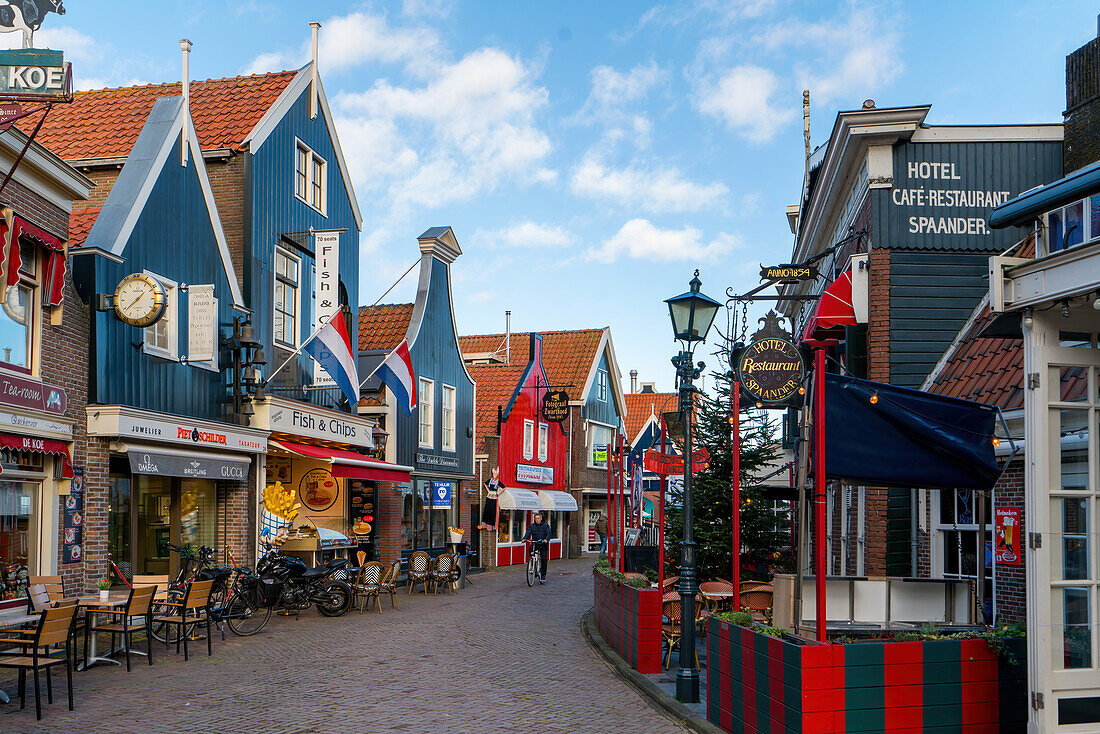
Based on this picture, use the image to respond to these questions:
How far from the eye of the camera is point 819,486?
7.45 meters

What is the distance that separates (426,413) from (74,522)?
14.9 m

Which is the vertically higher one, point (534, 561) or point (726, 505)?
point (726, 505)

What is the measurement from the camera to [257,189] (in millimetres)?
19734

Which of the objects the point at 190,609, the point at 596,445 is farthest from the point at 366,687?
the point at 596,445

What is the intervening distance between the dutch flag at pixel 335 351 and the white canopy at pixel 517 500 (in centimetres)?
1496

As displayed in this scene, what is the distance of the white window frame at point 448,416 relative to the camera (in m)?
29.8

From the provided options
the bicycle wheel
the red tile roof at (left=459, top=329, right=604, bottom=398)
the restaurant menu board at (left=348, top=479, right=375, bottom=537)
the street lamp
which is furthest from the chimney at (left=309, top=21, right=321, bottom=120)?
the red tile roof at (left=459, top=329, right=604, bottom=398)

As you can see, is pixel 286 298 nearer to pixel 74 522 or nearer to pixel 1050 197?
pixel 74 522

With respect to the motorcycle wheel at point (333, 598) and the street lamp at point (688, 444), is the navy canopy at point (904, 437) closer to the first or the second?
the street lamp at point (688, 444)

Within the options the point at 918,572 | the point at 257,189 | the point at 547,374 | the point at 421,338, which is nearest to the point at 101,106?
the point at 257,189

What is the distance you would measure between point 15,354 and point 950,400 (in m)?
10.8

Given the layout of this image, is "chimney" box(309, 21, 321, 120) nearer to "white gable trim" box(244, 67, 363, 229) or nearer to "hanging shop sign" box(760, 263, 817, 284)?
"white gable trim" box(244, 67, 363, 229)

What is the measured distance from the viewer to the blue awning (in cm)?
694

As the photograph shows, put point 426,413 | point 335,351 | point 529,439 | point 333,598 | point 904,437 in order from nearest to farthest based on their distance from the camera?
point 904,437, point 333,598, point 335,351, point 426,413, point 529,439
